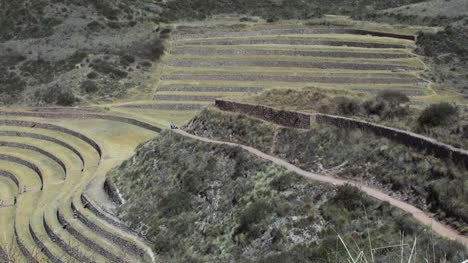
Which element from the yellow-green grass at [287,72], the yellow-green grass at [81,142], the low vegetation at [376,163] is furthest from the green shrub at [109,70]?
the low vegetation at [376,163]

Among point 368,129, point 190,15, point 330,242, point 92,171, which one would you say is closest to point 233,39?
point 190,15

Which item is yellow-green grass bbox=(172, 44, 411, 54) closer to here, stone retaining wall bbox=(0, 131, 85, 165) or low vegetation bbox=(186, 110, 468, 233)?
stone retaining wall bbox=(0, 131, 85, 165)

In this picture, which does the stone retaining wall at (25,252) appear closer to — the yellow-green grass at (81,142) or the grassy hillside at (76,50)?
the yellow-green grass at (81,142)

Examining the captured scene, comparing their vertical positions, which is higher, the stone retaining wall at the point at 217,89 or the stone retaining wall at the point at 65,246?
the stone retaining wall at the point at 65,246

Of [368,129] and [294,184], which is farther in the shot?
[368,129]

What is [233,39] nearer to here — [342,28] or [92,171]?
[342,28]

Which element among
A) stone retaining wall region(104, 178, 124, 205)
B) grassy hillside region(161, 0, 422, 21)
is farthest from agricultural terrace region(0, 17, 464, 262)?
grassy hillside region(161, 0, 422, 21)
